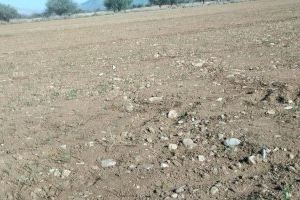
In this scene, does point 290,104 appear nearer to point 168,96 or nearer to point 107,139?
point 168,96

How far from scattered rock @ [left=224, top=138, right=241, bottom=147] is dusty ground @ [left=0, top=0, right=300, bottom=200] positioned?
0.05 metres

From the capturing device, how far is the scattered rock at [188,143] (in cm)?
661

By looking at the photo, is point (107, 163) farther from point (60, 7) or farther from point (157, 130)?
point (60, 7)

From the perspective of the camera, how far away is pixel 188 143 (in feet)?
22.0

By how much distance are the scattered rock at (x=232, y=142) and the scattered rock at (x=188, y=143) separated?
1.47 feet

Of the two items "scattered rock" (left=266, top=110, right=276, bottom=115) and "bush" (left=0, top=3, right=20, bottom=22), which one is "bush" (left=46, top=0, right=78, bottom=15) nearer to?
"bush" (left=0, top=3, right=20, bottom=22)

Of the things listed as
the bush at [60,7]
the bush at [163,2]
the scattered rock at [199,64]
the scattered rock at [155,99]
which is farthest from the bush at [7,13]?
the scattered rock at [155,99]

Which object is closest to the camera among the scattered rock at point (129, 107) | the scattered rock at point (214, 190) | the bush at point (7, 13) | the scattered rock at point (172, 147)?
the scattered rock at point (214, 190)

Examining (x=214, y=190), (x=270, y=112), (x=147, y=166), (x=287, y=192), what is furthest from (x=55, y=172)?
(x=270, y=112)

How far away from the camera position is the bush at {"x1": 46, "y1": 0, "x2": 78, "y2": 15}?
13262cm

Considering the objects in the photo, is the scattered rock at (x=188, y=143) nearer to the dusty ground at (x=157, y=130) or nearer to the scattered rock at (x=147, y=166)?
the dusty ground at (x=157, y=130)

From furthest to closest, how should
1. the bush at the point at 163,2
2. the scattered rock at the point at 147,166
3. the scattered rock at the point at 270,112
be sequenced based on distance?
1. the bush at the point at 163,2
2. the scattered rock at the point at 270,112
3. the scattered rock at the point at 147,166

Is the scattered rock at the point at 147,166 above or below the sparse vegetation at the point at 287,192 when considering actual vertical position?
below

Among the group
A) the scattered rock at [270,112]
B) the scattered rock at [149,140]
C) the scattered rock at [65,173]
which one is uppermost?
the scattered rock at [270,112]
